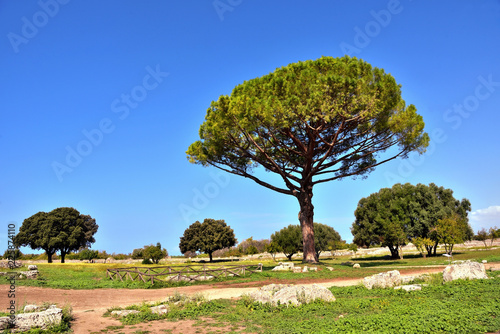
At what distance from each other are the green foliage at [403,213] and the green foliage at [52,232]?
2112 inches

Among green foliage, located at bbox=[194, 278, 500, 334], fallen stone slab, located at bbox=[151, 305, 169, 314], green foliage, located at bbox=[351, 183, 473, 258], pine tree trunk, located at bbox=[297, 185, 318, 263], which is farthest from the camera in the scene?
green foliage, located at bbox=[351, 183, 473, 258]

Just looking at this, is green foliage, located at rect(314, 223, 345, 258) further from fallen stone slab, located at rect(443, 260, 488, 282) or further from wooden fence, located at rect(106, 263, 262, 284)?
fallen stone slab, located at rect(443, 260, 488, 282)

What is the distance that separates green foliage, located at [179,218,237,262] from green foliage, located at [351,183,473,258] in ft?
87.7

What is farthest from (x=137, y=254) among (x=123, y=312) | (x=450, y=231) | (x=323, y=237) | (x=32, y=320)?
(x=32, y=320)

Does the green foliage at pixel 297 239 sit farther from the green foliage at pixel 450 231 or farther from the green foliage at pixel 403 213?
the green foliage at pixel 450 231

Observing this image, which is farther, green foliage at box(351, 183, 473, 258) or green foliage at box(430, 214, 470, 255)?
green foliage at box(351, 183, 473, 258)

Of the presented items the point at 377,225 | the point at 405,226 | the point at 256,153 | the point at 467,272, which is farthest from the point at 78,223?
the point at 467,272

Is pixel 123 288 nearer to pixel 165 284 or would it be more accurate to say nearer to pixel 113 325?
pixel 165 284

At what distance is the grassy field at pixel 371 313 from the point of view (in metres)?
8.64

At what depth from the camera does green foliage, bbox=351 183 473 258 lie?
4862 centimetres

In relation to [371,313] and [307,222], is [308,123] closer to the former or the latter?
[307,222]

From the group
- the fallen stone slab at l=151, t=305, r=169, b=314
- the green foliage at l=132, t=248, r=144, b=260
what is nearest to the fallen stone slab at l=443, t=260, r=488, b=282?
the fallen stone slab at l=151, t=305, r=169, b=314

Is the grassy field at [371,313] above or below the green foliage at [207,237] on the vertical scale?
below

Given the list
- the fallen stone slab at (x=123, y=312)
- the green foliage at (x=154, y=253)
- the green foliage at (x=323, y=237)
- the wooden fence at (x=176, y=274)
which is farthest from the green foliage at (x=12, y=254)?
the green foliage at (x=323, y=237)
